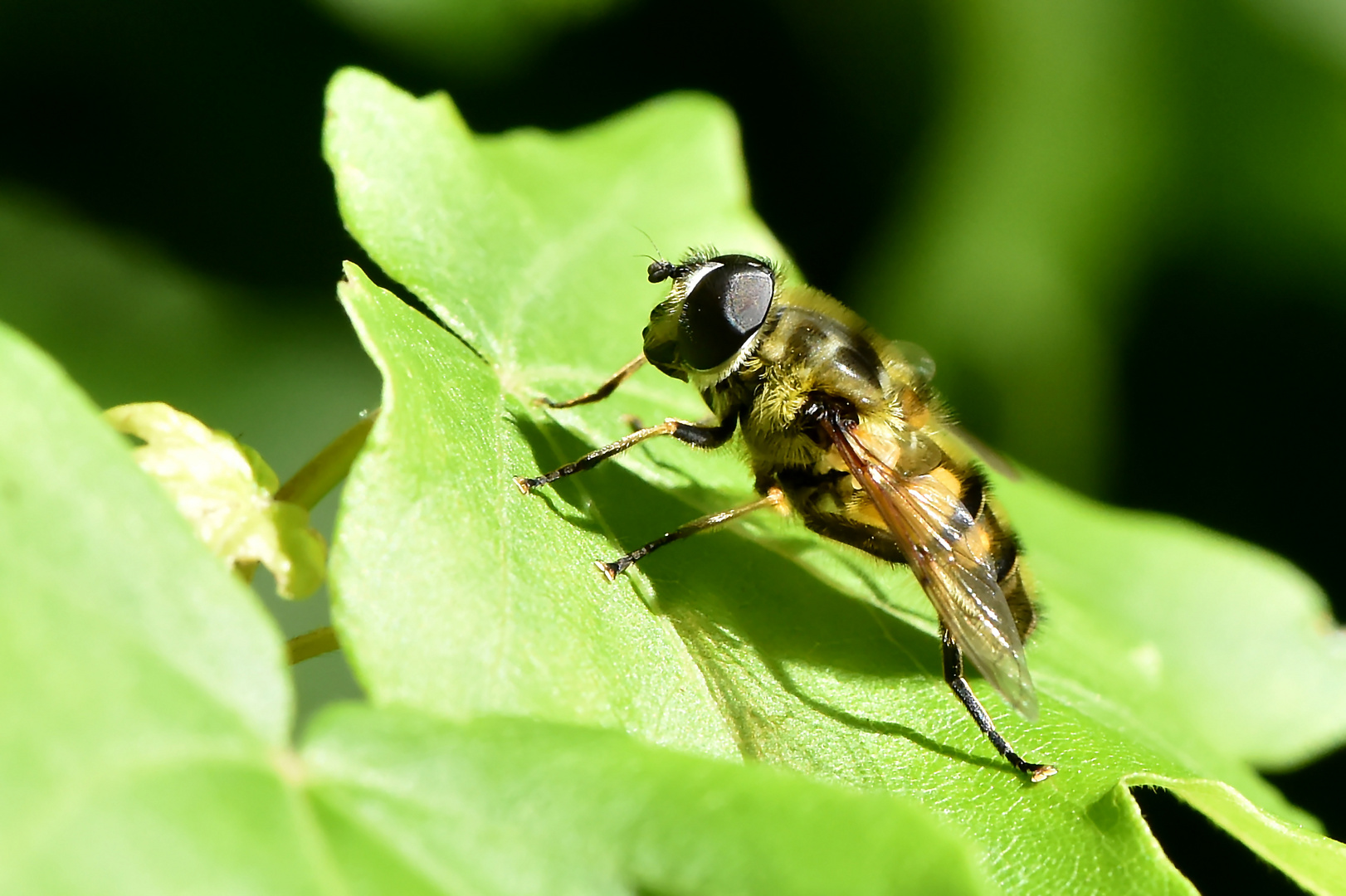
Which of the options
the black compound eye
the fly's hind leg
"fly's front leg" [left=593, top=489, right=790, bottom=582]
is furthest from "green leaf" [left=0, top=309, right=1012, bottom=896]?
the black compound eye

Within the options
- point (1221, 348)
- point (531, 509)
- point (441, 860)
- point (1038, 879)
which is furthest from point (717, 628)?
point (1221, 348)

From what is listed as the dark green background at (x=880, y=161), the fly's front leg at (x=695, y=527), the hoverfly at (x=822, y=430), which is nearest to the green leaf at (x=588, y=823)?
the fly's front leg at (x=695, y=527)

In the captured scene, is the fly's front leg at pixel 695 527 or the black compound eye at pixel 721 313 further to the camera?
the black compound eye at pixel 721 313

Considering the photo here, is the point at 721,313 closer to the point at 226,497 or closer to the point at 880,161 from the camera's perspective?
the point at 226,497

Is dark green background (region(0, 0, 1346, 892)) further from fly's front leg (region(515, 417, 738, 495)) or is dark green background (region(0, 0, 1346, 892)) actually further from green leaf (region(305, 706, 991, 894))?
green leaf (region(305, 706, 991, 894))

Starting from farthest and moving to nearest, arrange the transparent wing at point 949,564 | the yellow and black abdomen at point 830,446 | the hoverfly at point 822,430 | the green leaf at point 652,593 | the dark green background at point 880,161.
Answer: the dark green background at point 880,161 → the yellow and black abdomen at point 830,446 → the hoverfly at point 822,430 → the transparent wing at point 949,564 → the green leaf at point 652,593

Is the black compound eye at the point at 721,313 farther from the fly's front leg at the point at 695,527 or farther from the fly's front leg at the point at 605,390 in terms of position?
the fly's front leg at the point at 695,527

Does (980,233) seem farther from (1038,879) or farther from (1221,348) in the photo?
(1038,879)
